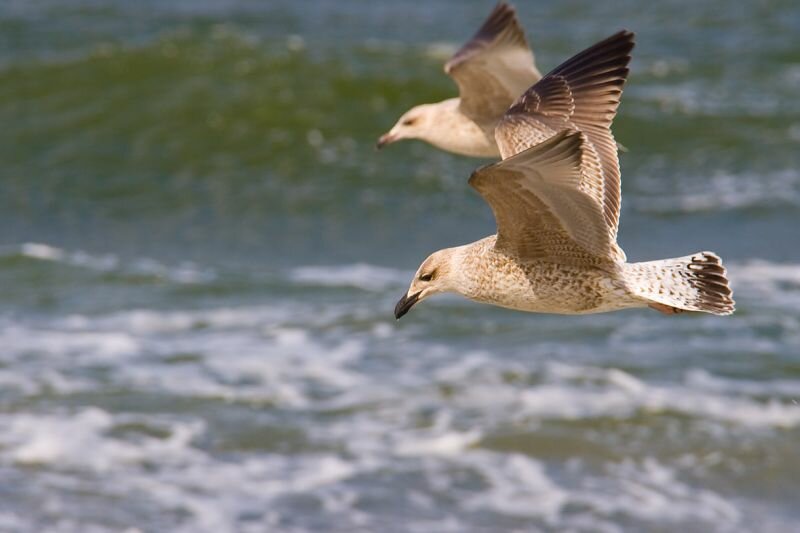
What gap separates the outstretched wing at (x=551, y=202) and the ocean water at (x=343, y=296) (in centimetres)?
238

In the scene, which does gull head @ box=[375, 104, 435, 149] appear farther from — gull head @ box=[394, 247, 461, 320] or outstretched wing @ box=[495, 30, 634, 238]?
gull head @ box=[394, 247, 461, 320]

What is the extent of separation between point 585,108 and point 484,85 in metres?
1.87

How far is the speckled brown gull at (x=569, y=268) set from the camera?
4.49 meters

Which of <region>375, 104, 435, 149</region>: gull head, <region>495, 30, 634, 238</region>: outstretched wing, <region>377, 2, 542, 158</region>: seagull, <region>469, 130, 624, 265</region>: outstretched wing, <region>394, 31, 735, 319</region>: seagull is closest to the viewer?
<region>469, 130, 624, 265</region>: outstretched wing

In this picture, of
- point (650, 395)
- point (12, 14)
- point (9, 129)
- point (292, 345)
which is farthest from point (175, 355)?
point (12, 14)

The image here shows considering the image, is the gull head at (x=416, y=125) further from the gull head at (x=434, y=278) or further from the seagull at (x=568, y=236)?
the gull head at (x=434, y=278)

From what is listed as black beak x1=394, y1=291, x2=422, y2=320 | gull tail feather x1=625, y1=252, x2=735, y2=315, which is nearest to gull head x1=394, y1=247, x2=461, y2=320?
black beak x1=394, y1=291, x2=422, y2=320

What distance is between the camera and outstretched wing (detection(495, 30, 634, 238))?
16.4 ft

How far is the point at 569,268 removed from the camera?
15.4ft

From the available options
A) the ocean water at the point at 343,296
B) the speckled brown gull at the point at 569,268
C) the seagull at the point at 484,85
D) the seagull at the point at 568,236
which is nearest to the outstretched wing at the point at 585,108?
the seagull at the point at 568,236

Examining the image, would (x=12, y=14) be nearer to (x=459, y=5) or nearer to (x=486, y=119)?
(x=459, y=5)

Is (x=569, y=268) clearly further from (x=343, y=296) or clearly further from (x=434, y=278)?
(x=343, y=296)

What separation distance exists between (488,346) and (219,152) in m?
4.77

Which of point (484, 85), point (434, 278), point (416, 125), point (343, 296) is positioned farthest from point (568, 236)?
Result: point (343, 296)
